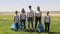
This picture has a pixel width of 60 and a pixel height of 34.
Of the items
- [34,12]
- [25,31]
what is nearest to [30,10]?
[34,12]

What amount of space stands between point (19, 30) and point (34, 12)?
1.92 metres

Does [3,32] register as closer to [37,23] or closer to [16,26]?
[16,26]

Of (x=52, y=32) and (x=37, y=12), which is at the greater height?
(x=37, y=12)

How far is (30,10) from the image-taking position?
752 inches

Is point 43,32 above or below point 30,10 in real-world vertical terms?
below

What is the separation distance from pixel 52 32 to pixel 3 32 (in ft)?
12.5

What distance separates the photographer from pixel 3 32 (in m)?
18.8

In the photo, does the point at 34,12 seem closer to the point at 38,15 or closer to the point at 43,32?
the point at 38,15

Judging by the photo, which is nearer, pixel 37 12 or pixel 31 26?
pixel 37 12

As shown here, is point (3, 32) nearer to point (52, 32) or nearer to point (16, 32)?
point (16, 32)

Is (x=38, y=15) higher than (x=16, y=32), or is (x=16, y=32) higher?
(x=38, y=15)

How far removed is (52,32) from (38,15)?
5.69ft

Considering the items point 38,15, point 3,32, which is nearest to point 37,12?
point 38,15

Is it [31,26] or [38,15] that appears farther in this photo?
[31,26]
